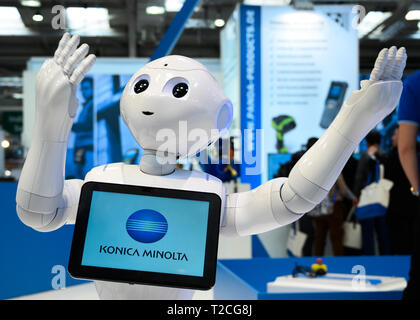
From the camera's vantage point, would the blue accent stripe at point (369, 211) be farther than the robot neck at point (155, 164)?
Yes

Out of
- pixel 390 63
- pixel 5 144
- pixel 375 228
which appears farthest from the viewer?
pixel 375 228

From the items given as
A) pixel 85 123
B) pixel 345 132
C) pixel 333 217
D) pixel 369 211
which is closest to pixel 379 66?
pixel 345 132

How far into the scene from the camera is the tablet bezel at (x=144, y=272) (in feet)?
3.05

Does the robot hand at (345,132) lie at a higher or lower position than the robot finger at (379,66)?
lower

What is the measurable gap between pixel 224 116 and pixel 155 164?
174mm

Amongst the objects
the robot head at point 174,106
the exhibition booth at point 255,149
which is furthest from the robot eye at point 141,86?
the exhibition booth at point 255,149

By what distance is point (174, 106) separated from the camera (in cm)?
102

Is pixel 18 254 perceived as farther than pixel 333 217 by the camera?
No

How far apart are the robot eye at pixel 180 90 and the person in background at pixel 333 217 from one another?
0.60 meters

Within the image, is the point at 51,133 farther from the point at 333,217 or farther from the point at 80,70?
the point at 333,217

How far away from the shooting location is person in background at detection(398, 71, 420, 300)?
1.32 meters

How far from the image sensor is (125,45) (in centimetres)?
711

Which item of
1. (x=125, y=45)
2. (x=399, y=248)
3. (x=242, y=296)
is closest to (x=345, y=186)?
(x=242, y=296)

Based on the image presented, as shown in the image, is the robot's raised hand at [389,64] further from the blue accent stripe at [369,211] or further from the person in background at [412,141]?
the blue accent stripe at [369,211]
